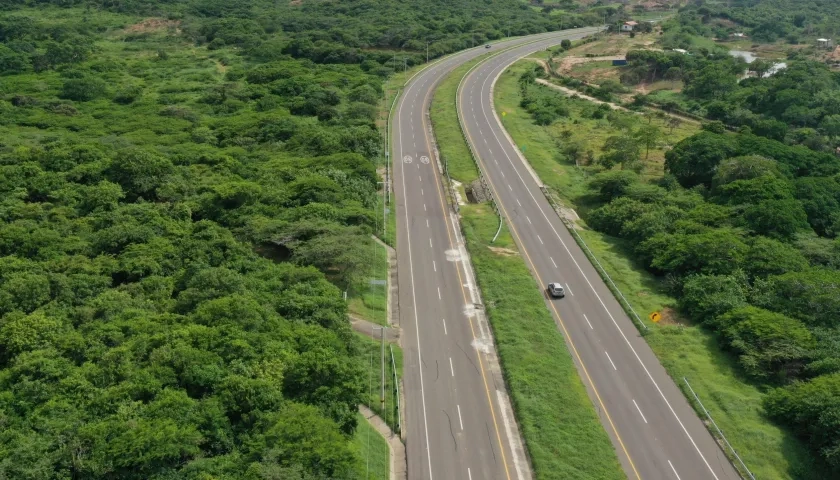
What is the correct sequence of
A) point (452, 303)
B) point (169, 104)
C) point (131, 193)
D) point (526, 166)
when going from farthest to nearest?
point (169, 104), point (526, 166), point (131, 193), point (452, 303)

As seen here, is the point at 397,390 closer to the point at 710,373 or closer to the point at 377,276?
the point at 377,276

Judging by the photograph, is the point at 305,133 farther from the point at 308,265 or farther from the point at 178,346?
the point at 178,346

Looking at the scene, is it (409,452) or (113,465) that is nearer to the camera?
(113,465)

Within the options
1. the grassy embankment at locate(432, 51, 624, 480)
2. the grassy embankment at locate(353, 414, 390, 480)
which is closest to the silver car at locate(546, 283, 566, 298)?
the grassy embankment at locate(432, 51, 624, 480)

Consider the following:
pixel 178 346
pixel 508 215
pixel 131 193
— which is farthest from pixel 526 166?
pixel 178 346

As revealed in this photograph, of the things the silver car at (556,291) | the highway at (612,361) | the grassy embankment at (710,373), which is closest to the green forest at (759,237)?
the grassy embankment at (710,373)

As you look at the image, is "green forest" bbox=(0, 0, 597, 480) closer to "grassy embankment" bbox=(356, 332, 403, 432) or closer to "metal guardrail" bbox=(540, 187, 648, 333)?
"grassy embankment" bbox=(356, 332, 403, 432)

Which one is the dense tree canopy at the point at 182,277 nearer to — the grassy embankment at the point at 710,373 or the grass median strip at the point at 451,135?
the grass median strip at the point at 451,135
